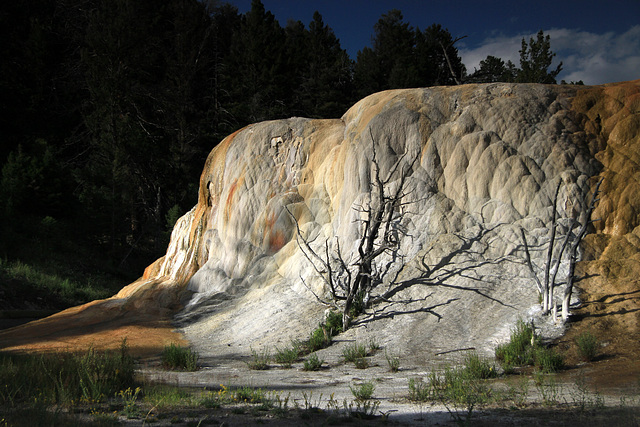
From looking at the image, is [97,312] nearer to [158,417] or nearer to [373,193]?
[373,193]

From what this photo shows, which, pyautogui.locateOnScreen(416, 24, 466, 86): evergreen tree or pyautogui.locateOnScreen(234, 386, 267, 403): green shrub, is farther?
pyautogui.locateOnScreen(416, 24, 466, 86): evergreen tree

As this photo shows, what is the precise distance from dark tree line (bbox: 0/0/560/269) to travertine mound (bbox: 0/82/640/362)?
14442mm

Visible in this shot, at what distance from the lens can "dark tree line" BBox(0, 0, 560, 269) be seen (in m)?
27.8

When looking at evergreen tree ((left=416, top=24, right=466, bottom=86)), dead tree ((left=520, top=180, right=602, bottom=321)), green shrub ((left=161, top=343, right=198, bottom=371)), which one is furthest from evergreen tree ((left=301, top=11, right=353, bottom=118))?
green shrub ((left=161, top=343, right=198, bottom=371))

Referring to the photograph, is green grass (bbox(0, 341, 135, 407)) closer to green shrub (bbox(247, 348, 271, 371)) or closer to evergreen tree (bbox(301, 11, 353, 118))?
green shrub (bbox(247, 348, 271, 371))

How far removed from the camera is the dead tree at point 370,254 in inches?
415

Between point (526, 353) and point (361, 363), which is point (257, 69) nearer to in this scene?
point (361, 363)

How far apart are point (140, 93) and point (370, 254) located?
26.8 meters

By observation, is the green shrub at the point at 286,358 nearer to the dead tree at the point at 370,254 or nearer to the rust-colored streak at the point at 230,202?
the dead tree at the point at 370,254

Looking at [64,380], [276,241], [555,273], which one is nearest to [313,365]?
[64,380]

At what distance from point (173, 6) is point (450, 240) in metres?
33.0

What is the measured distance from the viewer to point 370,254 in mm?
10445

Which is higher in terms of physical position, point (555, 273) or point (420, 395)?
point (555, 273)

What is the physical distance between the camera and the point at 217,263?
14.8m
